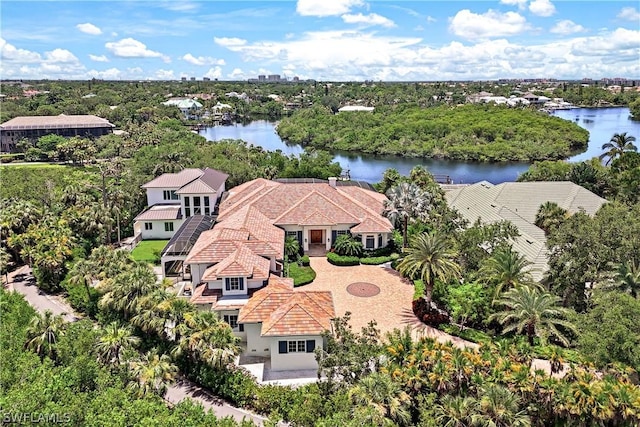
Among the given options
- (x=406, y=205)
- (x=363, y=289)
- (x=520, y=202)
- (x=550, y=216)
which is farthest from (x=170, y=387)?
(x=520, y=202)

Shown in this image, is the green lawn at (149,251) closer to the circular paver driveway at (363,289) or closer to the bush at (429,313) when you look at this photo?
the circular paver driveway at (363,289)

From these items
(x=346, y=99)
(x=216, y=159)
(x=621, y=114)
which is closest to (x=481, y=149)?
(x=216, y=159)

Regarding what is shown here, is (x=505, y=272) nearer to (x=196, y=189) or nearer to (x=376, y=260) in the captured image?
(x=376, y=260)

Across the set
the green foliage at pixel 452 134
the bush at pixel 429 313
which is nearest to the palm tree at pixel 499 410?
the bush at pixel 429 313

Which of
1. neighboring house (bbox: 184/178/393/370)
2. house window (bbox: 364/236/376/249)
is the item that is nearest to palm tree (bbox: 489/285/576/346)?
neighboring house (bbox: 184/178/393/370)

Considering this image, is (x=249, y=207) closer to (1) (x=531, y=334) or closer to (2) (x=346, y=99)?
(1) (x=531, y=334)
